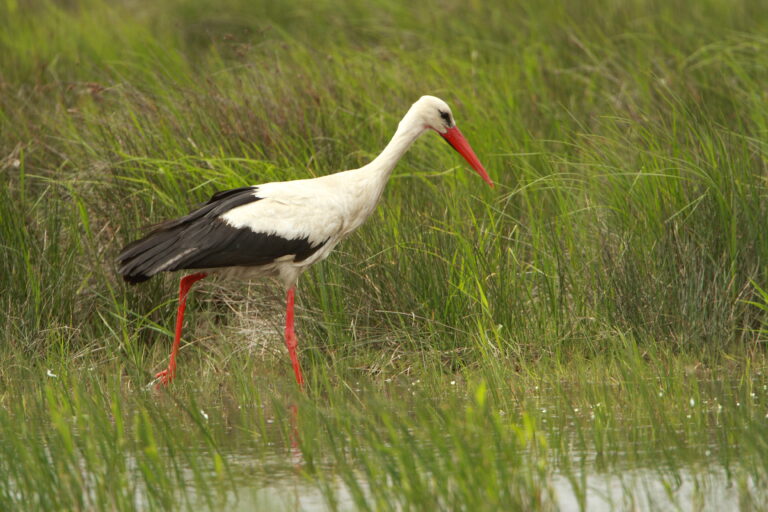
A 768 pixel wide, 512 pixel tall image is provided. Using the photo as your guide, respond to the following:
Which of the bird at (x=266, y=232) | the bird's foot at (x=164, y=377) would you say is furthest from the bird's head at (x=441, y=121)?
the bird's foot at (x=164, y=377)

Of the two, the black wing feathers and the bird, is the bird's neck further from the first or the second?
the black wing feathers

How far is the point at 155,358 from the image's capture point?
6613mm

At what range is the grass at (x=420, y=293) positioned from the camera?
13.5 ft

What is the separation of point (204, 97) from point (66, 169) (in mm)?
989

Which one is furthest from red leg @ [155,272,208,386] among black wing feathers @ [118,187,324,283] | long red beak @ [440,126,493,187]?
long red beak @ [440,126,493,187]

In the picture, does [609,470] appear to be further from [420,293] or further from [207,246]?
[207,246]

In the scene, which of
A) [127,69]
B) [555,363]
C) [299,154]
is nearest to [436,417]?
[555,363]

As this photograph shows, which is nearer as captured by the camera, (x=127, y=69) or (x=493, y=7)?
(x=127, y=69)

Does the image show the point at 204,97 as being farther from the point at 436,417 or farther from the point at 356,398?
the point at 436,417

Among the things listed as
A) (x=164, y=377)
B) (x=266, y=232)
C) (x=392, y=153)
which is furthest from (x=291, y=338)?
(x=392, y=153)

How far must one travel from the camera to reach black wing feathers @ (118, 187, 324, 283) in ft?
19.4

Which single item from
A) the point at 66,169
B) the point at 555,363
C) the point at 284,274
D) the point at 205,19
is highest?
the point at 205,19

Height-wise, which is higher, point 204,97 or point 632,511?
point 204,97

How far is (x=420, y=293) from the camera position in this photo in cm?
632
